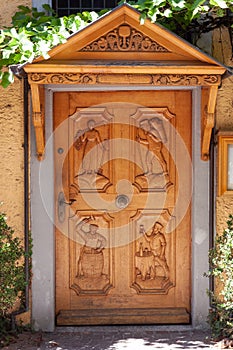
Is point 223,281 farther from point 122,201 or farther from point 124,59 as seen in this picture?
point 124,59

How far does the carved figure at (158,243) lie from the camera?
622cm

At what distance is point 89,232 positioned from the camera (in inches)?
245

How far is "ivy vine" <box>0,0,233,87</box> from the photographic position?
16.7ft

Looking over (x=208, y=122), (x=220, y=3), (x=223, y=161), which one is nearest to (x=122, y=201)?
(x=223, y=161)

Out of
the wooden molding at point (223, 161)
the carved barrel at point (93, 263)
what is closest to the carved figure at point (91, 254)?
the carved barrel at point (93, 263)

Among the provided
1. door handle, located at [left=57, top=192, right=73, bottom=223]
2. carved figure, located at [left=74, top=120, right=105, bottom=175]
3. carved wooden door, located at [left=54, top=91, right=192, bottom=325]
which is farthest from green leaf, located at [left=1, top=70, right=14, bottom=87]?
door handle, located at [left=57, top=192, right=73, bottom=223]

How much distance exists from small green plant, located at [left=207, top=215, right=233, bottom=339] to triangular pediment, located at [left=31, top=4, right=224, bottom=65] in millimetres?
1444

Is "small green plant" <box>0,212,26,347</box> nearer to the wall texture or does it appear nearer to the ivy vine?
the wall texture

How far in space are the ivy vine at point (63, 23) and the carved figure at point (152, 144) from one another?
85 centimetres

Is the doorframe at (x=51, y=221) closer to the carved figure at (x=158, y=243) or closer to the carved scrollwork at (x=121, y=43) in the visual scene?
the carved figure at (x=158, y=243)

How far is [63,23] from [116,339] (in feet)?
9.04

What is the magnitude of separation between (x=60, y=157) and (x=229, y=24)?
1.91 meters

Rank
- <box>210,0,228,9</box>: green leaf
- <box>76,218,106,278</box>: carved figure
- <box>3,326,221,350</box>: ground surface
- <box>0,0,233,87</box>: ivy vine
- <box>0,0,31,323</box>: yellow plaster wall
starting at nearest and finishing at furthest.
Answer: <box>210,0,228,9</box>: green leaf → <box>0,0,233,87</box>: ivy vine → <box>3,326,221,350</box>: ground surface → <box>0,0,31,323</box>: yellow plaster wall → <box>76,218,106,278</box>: carved figure

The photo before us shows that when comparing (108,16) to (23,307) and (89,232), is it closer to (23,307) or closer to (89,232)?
(89,232)
